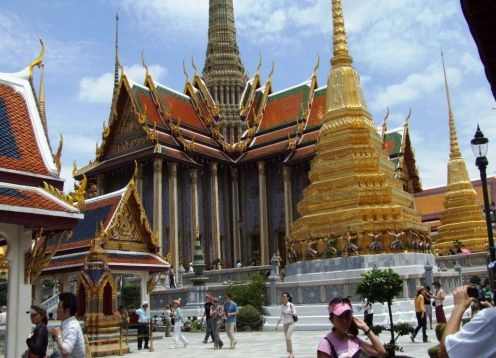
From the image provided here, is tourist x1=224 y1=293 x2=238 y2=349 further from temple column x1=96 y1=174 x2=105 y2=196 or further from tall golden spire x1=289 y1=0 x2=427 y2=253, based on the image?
temple column x1=96 y1=174 x2=105 y2=196

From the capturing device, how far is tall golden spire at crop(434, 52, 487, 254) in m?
27.6

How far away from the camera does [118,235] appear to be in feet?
50.5

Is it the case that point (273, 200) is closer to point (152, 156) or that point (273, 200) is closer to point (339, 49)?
point (152, 156)

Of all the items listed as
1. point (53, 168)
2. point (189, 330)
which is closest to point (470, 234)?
point (189, 330)

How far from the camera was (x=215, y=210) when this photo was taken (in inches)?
1304

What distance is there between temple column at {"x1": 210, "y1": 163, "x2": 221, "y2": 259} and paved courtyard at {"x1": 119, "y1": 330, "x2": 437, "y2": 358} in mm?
17837

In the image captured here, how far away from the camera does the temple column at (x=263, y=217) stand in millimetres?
32812

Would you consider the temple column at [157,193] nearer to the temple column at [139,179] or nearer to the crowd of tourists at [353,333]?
the temple column at [139,179]

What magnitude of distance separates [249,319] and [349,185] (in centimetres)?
575

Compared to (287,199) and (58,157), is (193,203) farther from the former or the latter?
(58,157)

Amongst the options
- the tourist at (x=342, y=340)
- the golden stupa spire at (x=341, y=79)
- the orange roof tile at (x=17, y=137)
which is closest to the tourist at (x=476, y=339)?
the tourist at (x=342, y=340)

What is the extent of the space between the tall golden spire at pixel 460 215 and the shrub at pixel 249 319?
1437cm

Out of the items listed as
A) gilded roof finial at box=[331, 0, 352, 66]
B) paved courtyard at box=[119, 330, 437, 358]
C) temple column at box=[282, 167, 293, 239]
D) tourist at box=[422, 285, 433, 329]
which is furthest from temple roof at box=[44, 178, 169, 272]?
temple column at box=[282, 167, 293, 239]

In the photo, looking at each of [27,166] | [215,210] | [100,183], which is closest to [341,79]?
[215,210]
